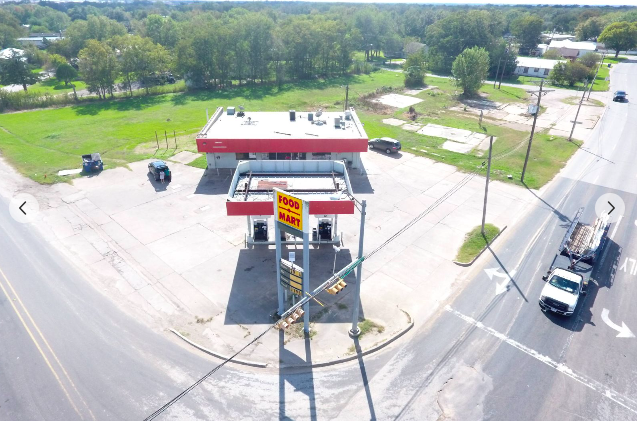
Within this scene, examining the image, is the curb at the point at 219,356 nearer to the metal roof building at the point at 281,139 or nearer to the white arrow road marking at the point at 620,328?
the white arrow road marking at the point at 620,328

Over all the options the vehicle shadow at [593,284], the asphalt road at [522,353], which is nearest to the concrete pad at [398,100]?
the asphalt road at [522,353]

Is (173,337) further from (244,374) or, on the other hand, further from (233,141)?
(233,141)

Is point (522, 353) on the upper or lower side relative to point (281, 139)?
lower

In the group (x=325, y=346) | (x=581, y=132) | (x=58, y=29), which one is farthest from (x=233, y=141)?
(x=58, y=29)

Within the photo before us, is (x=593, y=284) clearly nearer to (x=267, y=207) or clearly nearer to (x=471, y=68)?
(x=267, y=207)

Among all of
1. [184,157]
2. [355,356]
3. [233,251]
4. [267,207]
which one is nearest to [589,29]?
[184,157]
